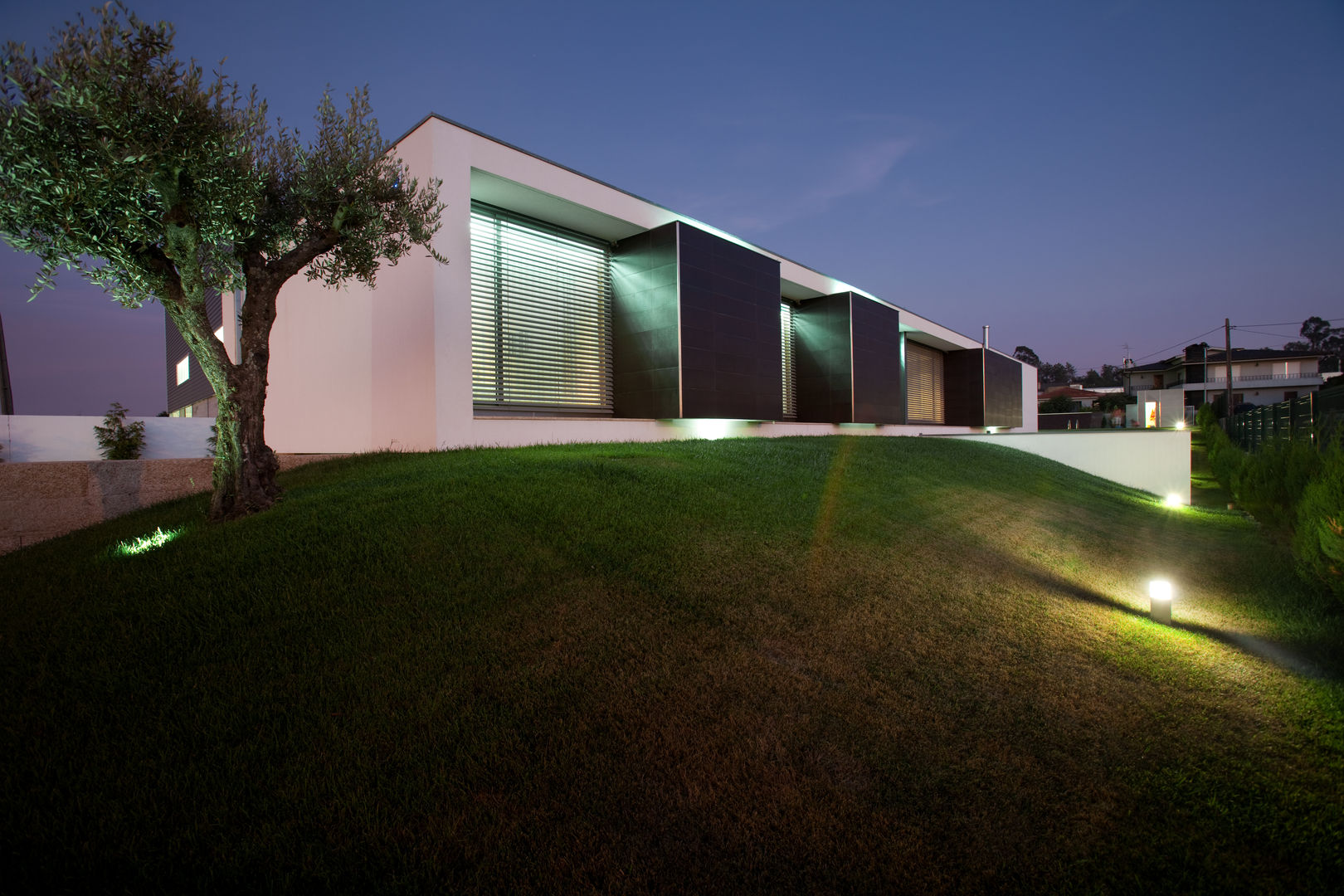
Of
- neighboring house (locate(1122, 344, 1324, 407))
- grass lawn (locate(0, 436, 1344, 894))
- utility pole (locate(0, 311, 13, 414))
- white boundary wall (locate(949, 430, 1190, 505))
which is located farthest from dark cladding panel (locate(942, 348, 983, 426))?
utility pole (locate(0, 311, 13, 414))

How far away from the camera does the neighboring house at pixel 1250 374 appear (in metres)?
46.5

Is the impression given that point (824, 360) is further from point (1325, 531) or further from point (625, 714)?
point (625, 714)

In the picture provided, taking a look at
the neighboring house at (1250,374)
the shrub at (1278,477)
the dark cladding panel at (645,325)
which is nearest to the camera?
the shrub at (1278,477)

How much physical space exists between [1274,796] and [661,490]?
470 cm

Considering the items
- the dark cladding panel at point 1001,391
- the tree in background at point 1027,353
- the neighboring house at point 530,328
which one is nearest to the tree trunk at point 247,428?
the neighboring house at point 530,328

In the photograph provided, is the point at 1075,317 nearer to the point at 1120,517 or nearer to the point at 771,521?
the point at 1120,517

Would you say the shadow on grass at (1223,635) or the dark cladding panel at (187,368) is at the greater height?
the dark cladding panel at (187,368)

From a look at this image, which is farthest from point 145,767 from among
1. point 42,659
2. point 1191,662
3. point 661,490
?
point 1191,662

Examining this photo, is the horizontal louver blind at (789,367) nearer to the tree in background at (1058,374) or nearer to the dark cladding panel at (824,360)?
the dark cladding panel at (824,360)

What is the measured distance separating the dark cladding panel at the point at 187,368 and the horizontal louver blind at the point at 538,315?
11.5m

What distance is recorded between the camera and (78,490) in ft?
23.4

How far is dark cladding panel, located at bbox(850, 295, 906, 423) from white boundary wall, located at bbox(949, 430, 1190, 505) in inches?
131

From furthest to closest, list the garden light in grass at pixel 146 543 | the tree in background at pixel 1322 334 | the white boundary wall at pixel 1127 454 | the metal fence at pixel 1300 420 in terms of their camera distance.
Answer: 1. the tree in background at pixel 1322 334
2. the white boundary wall at pixel 1127 454
3. the metal fence at pixel 1300 420
4. the garden light in grass at pixel 146 543

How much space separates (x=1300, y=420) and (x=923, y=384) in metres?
13.2
